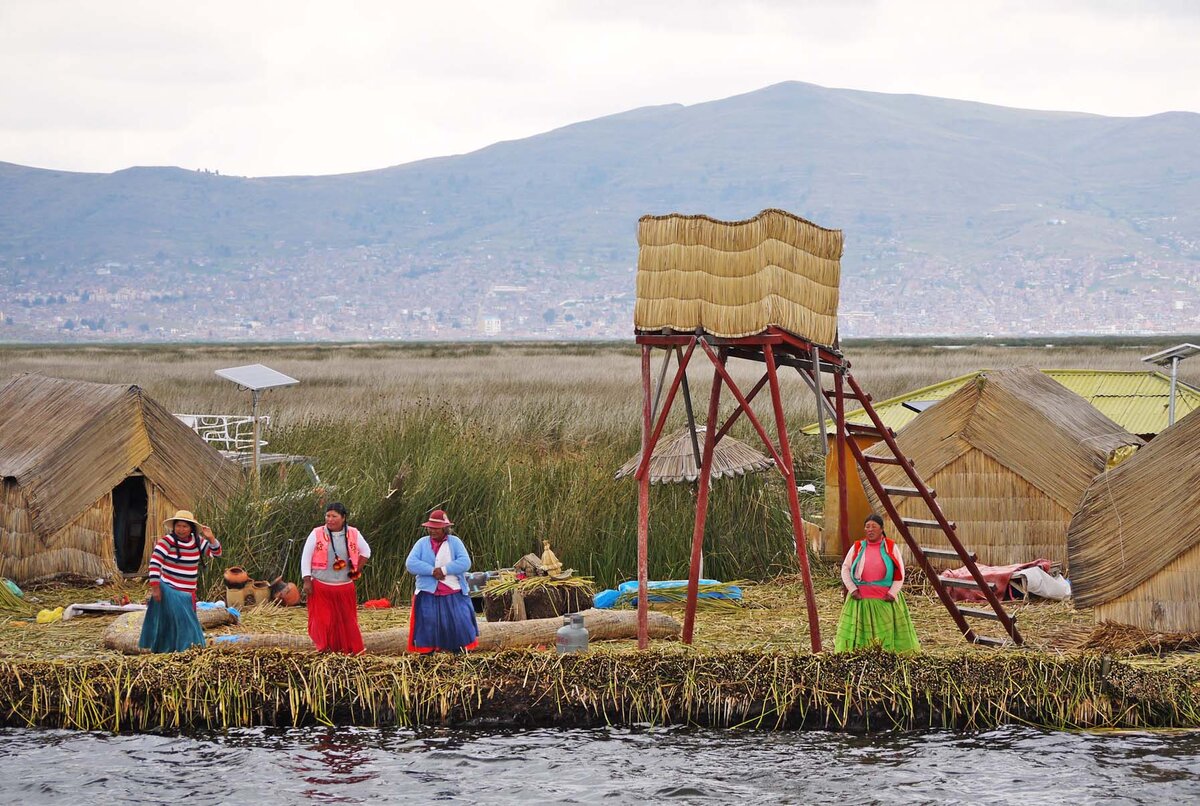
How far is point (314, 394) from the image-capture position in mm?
35062

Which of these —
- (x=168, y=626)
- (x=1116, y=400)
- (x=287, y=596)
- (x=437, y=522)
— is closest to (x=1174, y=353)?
(x=1116, y=400)

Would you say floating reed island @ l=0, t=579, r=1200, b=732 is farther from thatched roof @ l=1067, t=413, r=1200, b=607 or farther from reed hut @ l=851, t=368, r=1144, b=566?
reed hut @ l=851, t=368, r=1144, b=566

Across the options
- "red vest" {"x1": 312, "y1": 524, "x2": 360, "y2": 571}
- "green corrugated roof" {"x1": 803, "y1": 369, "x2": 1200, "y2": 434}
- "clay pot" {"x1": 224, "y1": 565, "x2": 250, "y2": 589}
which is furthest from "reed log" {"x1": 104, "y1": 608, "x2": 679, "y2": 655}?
"green corrugated roof" {"x1": 803, "y1": 369, "x2": 1200, "y2": 434}

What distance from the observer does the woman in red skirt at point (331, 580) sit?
32.3 ft

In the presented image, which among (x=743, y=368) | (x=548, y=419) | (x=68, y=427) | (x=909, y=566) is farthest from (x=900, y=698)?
(x=743, y=368)

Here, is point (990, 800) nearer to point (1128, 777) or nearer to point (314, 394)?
point (1128, 777)

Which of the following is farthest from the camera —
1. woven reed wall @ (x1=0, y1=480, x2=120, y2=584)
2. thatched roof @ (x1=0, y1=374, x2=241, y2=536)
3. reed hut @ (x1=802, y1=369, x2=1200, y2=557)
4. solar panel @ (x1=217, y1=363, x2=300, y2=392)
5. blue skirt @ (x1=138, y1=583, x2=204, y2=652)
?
reed hut @ (x1=802, y1=369, x2=1200, y2=557)

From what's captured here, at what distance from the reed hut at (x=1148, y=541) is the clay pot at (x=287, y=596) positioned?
663cm

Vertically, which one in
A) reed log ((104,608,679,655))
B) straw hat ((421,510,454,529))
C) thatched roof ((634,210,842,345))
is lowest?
reed log ((104,608,679,655))

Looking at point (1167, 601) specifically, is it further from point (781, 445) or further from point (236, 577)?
point (236, 577)

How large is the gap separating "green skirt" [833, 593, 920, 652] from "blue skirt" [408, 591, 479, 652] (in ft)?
8.43

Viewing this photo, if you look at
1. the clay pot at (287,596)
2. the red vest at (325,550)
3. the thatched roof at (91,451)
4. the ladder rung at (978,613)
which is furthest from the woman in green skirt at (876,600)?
the thatched roof at (91,451)

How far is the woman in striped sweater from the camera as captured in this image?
33.3 feet

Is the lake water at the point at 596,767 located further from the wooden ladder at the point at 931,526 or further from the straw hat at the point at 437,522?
the wooden ladder at the point at 931,526
